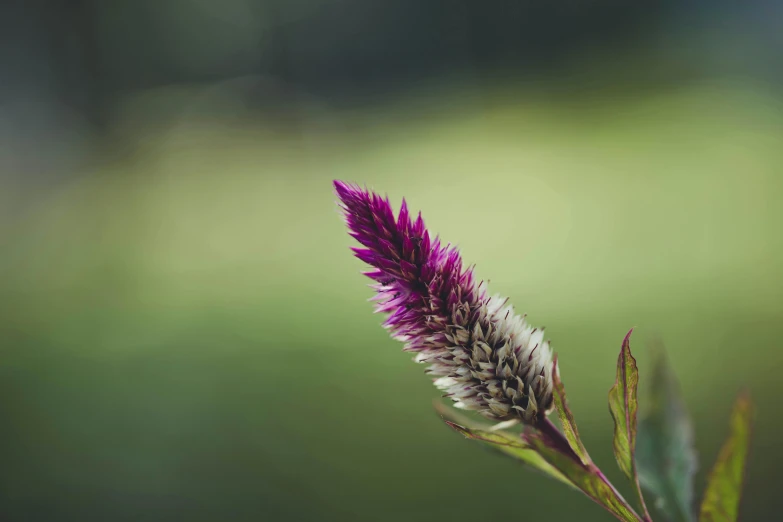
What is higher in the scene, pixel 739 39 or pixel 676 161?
pixel 739 39

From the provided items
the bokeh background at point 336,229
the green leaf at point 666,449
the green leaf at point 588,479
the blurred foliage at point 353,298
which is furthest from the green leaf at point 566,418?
the blurred foliage at point 353,298

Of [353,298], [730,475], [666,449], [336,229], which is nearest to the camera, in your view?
[730,475]

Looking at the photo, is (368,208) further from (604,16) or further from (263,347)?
(604,16)

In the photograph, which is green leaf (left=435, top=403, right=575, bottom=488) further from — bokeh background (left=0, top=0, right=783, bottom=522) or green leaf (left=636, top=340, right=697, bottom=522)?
bokeh background (left=0, top=0, right=783, bottom=522)

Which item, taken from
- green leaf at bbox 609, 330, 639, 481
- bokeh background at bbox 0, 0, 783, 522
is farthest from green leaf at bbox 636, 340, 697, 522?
bokeh background at bbox 0, 0, 783, 522

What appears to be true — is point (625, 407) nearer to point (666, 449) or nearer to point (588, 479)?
point (588, 479)

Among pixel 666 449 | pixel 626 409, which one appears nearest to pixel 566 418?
pixel 626 409

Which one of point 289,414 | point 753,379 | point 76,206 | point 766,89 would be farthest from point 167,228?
point 766,89
